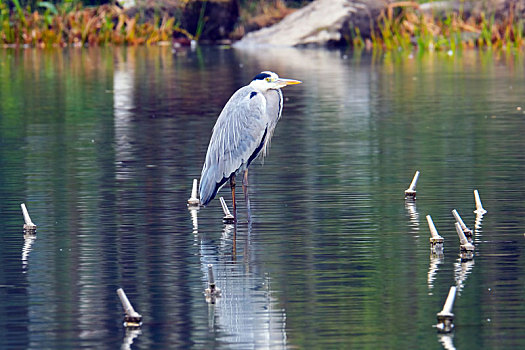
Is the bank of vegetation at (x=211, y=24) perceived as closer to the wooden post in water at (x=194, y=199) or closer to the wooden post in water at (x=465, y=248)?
the wooden post in water at (x=194, y=199)

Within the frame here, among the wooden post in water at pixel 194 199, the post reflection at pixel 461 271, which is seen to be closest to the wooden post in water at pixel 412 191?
the wooden post in water at pixel 194 199

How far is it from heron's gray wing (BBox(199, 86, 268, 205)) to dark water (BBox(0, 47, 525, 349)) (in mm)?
421

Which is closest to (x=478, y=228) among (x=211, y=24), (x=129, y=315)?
(x=129, y=315)

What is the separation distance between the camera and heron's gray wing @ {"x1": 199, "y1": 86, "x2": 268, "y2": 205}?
32.4ft

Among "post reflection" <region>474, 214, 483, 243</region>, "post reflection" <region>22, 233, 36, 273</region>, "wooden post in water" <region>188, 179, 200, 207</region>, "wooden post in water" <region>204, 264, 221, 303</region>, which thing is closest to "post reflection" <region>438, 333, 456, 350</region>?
"wooden post in water" <region>204, 264, 221, 303</region>

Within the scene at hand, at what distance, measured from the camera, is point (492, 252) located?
330 inches

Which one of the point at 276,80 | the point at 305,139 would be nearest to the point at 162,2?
the point at 305,139

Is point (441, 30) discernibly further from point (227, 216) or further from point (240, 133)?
point (227, 216)

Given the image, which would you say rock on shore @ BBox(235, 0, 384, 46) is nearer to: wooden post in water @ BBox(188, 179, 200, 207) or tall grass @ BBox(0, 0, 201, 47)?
tall grass @ BBox(0, 0, 201, 47)

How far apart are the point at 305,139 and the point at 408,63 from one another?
14.7 meters

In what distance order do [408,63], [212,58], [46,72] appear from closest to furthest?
[46,72], [408,63], [212,58]

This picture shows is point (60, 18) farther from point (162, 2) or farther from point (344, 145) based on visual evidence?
point (344, 145)

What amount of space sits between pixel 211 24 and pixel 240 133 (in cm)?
3350

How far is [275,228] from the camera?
9.48 metres
